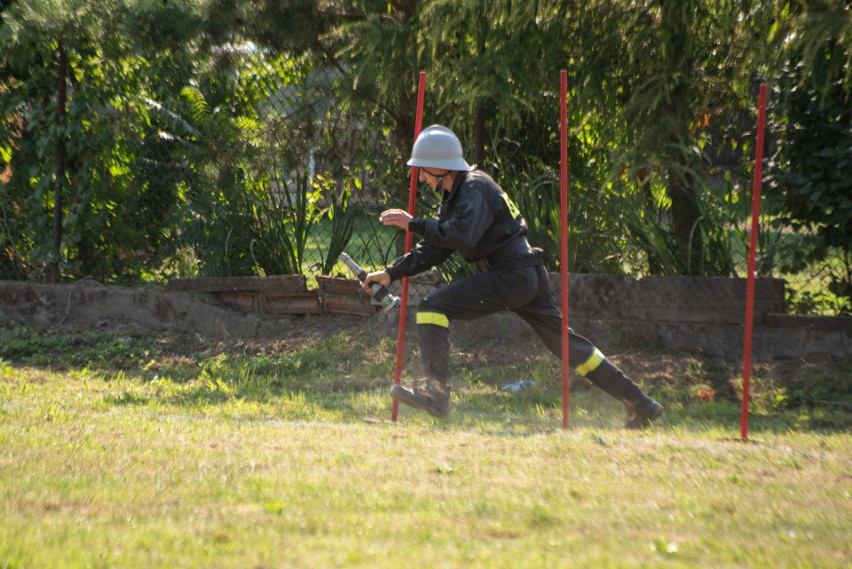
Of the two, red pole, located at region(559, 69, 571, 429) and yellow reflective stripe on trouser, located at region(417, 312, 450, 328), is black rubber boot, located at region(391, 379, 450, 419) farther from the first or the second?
red pole, located at region(559, 69, 571, 429)

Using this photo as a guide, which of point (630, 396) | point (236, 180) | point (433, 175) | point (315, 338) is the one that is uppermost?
point (236, 180)

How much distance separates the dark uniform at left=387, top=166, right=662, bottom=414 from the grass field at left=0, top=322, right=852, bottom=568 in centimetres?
43

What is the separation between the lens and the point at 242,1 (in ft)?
33.4

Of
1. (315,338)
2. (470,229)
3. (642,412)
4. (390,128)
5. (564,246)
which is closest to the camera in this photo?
(470,229)

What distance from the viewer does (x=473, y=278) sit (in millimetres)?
7145

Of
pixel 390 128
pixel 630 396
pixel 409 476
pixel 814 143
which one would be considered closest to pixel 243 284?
pixel 390 128

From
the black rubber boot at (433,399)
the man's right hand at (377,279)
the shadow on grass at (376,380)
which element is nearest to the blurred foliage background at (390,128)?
the shadow on grass at (376,380)

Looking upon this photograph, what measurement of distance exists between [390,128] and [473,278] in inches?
165

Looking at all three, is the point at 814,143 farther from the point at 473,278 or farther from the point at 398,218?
the point at 398,218

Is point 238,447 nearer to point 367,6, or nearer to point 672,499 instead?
point 672,499

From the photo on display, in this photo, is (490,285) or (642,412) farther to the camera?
(642,412)

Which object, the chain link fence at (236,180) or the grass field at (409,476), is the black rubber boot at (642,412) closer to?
the grass field at (409,476)

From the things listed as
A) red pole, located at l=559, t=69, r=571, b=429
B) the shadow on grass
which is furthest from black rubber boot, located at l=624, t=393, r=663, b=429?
red pole, located at l=559, t=69, r=571, b=429

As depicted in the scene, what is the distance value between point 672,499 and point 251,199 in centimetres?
706
